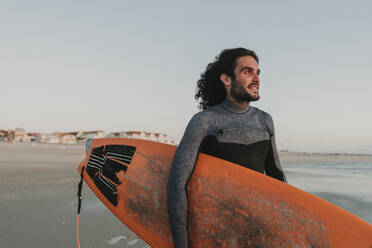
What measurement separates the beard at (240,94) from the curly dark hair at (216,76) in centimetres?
8

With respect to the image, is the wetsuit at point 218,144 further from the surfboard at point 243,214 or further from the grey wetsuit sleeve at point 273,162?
the surfboard at point 243,214

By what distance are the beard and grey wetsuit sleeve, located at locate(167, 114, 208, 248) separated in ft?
1.32

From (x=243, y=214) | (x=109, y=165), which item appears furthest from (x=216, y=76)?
(x=109, y=165)

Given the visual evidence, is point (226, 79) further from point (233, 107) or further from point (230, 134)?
point (230, 134)

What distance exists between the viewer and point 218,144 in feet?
5.99

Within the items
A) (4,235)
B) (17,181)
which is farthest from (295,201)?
(17,181)

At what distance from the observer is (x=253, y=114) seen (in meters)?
2.02

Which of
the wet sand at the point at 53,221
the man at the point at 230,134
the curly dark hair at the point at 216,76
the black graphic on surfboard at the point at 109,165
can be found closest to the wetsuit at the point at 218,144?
the man at the point at 230,134

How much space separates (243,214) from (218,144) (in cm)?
51

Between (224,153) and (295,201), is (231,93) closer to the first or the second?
(224,153)

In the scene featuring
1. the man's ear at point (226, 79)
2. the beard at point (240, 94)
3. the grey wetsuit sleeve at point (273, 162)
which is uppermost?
the man's ear at point (226, 79)

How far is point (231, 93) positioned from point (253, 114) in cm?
25

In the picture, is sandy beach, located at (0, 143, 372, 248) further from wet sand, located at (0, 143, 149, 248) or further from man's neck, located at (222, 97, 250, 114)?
man's neck, located at (222, 97, 250, 114)

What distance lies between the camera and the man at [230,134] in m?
1.59
